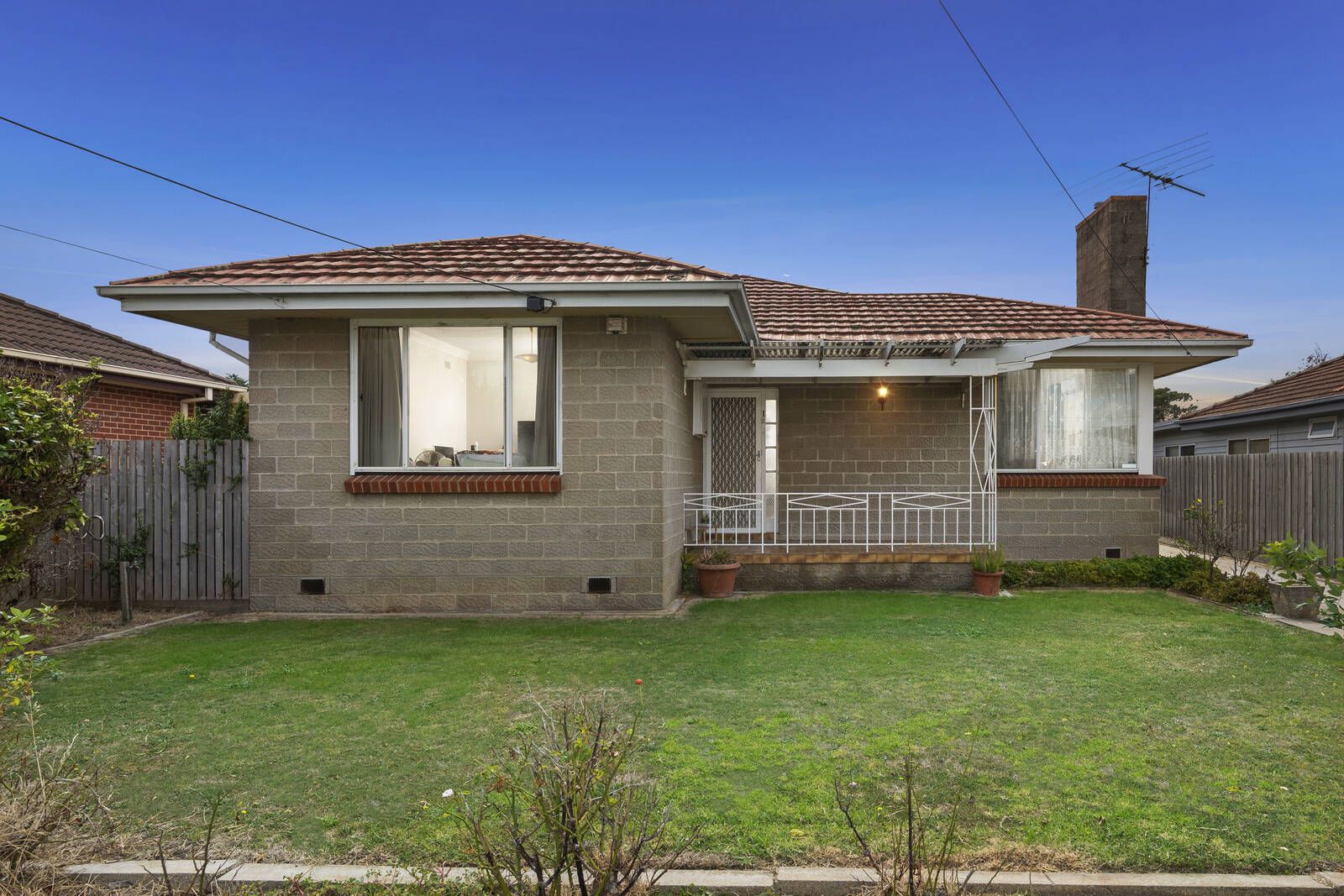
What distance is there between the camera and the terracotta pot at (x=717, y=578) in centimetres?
898

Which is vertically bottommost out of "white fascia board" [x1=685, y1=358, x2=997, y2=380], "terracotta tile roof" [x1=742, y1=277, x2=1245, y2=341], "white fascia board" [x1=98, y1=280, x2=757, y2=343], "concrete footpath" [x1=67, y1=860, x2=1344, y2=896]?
"concrete footpath" [x1=67, y1=860, x2=1344, y2=896]

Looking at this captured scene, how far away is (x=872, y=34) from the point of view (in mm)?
12773

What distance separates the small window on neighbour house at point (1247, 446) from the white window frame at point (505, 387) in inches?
632

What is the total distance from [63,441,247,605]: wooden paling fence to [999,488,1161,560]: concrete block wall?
31.9 ft

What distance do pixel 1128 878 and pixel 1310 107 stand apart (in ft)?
59.3

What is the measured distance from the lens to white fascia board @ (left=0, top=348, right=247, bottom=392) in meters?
10.6

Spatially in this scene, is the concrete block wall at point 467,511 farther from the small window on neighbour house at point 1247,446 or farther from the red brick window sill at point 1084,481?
the small window on neighbour house at point 1247,446

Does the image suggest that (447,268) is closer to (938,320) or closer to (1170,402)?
(938,320)

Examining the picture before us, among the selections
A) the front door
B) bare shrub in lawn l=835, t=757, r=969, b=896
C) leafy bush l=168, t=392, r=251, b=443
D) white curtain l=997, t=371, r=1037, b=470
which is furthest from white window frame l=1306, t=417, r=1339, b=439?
leafy bush l=168, t=392, r=251, b=443

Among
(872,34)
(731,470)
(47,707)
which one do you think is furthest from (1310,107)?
(47,707)

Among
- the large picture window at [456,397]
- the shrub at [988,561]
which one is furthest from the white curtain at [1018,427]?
the large picture window at [456,397]

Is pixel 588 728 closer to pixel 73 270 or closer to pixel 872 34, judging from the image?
pixel 872 34

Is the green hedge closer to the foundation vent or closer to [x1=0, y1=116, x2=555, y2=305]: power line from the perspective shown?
the foundation vent

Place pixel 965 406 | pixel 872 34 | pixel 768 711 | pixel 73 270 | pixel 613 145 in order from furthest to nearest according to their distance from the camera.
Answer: pixel 73 270
pixel 613 145
pixel 872 34
pixel 965 406
pixel 768 711
